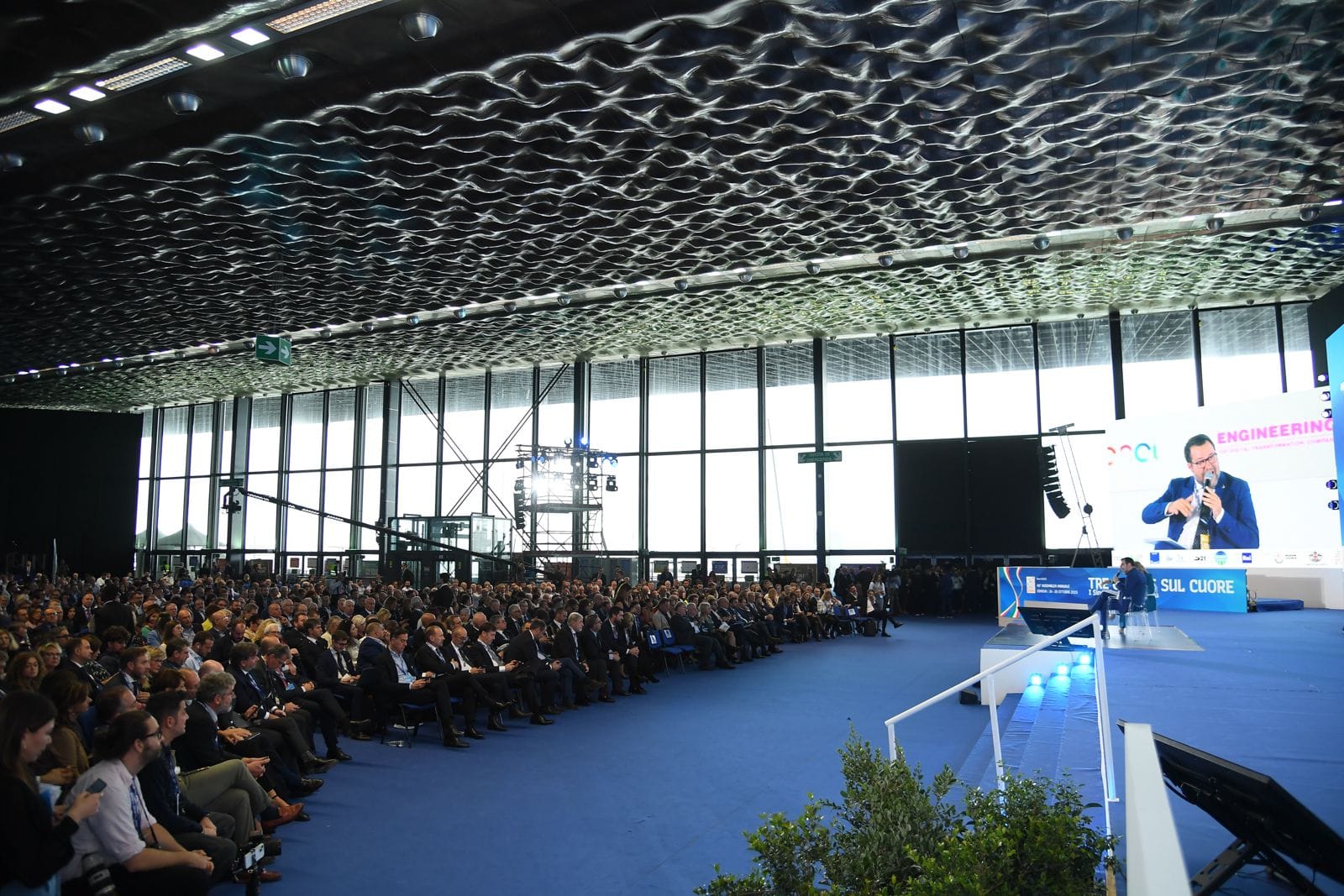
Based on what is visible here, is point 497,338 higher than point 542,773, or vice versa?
point 497,338

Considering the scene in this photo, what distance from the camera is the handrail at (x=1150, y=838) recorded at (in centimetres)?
96

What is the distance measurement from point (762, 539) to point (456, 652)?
1334cm

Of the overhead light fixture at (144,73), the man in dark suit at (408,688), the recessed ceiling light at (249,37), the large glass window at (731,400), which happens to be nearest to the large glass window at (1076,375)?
the large glass window at (731,400)

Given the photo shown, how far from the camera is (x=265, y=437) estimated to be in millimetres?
26828

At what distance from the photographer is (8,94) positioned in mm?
7684

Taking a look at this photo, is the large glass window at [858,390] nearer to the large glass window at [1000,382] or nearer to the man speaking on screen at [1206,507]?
the large glass window at [1000,382]

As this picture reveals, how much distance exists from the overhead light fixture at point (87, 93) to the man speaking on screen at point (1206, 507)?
17.6 metres

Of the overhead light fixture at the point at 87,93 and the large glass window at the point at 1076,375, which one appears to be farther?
the large glass window at the point at 1076,375

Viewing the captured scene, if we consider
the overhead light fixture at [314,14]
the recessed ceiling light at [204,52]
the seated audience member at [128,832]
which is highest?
the overhead light fixture at [314,14]

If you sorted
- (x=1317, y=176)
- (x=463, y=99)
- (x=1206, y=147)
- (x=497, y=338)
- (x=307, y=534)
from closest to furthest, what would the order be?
(x=463, y=99)
(x=1206, y=147)
(x=1317, y=176)
(x=497, y=338)
(x=307, y=534)

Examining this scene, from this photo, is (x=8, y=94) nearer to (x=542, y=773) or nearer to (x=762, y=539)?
(x=542, y=773)

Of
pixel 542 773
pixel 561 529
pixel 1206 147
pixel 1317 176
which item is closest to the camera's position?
pixel 542 773

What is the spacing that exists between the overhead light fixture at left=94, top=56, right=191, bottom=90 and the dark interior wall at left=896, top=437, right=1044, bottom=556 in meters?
16.3

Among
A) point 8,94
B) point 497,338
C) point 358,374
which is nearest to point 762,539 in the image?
point 497,338
